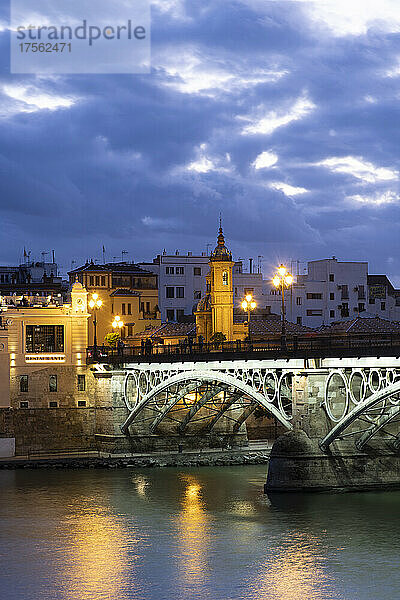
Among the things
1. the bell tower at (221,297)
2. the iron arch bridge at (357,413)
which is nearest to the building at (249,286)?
the bell tower at (221,297)

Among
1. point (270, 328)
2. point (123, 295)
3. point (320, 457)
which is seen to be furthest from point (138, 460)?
point (123, 295)

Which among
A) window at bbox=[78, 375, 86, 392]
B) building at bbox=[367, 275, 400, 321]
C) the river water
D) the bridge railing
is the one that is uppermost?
building at bbox=[367, 275, 400, 321]

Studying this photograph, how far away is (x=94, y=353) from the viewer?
2470 inches

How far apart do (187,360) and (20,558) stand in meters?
18.5

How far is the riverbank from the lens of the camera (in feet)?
188

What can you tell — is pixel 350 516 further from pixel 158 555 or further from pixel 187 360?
pixel 187 360

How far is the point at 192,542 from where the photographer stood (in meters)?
37.7

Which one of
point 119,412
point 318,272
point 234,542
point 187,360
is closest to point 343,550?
point 234,542

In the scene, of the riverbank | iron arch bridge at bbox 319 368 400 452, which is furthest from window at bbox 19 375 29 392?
iron arch bridge at bbox 319 368 400 452

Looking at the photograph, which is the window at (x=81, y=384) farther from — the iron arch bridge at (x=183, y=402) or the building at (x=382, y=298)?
the building at (x=382, y=298)

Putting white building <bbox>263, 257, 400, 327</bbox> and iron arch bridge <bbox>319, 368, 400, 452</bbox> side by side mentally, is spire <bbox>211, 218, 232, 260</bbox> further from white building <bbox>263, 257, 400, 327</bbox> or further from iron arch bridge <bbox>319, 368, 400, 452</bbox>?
iron arch bridge <bbox>319, 368, 400, 452</bbox>

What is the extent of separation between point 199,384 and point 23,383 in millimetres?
11464

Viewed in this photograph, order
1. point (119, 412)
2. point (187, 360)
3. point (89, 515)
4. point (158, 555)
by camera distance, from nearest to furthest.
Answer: point (158, 555) < point (89, 515) < point (187, 360) < point (119, 412)

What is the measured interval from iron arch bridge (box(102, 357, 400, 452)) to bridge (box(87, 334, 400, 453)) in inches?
1.6
